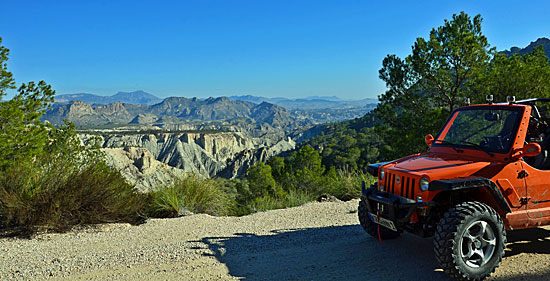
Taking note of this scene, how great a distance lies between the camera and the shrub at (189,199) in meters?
8.29

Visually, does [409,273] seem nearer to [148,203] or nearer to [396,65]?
[148,203]

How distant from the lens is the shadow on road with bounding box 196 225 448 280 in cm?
456

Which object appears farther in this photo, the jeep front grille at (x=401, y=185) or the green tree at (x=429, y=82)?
the green tree at (x=429, y=82)

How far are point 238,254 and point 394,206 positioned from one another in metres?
2.35

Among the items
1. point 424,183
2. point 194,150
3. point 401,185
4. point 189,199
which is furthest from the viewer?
point 194,150

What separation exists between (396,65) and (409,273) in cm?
1487

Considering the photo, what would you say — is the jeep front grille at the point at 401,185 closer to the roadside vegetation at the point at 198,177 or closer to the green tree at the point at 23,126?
the roadside vegetation at the point at 198,177

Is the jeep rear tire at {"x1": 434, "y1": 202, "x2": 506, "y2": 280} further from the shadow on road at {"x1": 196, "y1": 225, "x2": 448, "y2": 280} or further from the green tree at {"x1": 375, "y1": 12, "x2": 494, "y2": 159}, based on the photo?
the green tree at {"x1": 375, "y1": 12, "x2": 494, "y2": 159}

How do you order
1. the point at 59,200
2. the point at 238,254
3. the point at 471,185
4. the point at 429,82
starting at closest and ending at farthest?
the point at 471,185 → the point at 238,254 → the point at 59,200 → the point at 429,82

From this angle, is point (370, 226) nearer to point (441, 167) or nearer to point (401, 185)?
point (401, 185)

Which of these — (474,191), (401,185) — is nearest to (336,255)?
(401,185)

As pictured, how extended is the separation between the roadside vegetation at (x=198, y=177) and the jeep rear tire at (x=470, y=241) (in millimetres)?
5683

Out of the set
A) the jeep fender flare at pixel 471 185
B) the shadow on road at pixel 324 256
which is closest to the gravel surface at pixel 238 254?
the shadow on road at pixel 324 256

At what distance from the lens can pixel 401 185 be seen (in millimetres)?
4676
